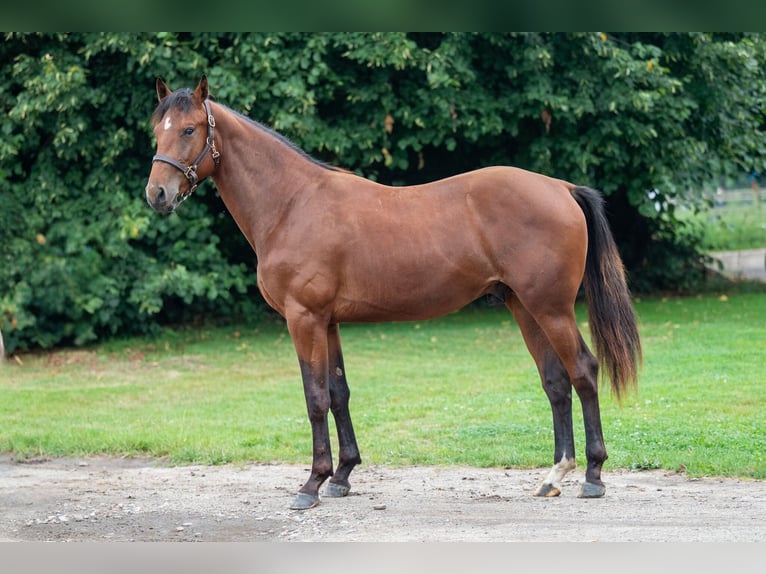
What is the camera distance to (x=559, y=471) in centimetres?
655

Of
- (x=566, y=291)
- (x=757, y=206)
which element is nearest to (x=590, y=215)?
(x=566, y=291)

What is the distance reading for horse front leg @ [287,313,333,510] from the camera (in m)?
6.34

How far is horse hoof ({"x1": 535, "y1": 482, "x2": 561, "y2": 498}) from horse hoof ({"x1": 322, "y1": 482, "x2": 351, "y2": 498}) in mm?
1217

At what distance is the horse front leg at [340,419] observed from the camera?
22.0 feet

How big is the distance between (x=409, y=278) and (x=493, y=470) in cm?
178

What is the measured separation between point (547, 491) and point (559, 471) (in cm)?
15

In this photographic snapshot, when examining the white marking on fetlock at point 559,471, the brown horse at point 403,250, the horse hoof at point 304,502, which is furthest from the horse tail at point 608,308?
the horse hoof at point 304,502

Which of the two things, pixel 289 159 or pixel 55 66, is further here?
pixel 55 66

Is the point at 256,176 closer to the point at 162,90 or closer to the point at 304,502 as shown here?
the point at 162,90

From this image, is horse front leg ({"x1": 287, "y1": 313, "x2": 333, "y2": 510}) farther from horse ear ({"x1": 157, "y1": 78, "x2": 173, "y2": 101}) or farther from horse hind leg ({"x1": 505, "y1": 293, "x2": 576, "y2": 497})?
horse ear ({"x1": 157, "y1": 78, "x2": 173, "y2": 101})

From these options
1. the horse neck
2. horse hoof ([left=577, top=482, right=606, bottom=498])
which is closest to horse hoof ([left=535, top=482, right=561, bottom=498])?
horse hoof ([left=577, top=482, right=606, bottom=498])

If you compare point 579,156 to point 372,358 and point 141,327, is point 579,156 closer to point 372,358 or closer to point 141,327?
point 372,358

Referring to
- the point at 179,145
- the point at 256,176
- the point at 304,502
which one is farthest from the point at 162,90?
the point at 304,502

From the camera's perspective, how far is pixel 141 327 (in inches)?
537
